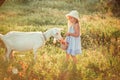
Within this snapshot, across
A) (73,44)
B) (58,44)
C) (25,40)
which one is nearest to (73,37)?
(73,44)

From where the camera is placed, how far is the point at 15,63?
15.7 ft

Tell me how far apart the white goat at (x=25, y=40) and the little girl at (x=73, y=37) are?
0.40 feet

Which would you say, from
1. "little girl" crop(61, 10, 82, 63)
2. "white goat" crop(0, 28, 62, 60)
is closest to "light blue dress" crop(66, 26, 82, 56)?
"little girl" crop(61, 10, 82, 63)

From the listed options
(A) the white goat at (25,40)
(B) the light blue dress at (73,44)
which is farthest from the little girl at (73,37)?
(A) the white goat at (25,40)

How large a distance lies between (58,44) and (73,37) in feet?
0.61

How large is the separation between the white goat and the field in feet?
0.18

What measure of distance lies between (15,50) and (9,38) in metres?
0.15

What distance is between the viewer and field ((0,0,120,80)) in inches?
187

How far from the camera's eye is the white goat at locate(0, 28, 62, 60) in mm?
4797

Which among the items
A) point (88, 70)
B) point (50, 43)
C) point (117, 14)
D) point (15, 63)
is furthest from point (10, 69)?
point (117, 14)

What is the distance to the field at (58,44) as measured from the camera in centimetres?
476

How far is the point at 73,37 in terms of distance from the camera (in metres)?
4.80

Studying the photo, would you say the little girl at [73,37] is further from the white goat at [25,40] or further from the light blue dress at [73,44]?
the white goat at [25,40]

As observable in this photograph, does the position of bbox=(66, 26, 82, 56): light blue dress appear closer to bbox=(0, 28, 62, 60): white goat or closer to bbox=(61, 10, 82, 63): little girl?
bbox=(61, 10, 82, 63): little girl
